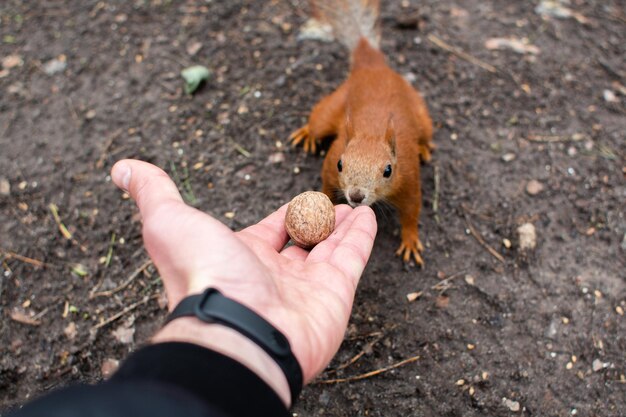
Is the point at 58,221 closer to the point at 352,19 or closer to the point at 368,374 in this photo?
the point at 368,374

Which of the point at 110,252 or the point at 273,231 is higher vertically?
the point at 273,231

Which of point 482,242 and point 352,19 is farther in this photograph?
point 352,19

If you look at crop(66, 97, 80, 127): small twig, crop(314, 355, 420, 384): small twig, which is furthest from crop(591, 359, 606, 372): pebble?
crop(66, 97, 80, 127): small twig

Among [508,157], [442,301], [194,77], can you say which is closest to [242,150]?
[194,77]

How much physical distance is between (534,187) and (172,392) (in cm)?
191

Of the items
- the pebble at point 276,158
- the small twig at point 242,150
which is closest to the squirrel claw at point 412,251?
the pebble at point 276,158

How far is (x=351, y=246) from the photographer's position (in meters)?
1.52

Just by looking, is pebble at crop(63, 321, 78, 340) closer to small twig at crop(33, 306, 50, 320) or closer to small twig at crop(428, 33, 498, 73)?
small twig at crop(33, 306, 50, 320)

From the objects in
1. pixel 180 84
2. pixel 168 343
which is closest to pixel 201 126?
pixel 180 84

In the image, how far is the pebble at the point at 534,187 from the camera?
7.50 feet

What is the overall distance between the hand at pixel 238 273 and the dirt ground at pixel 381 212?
52 cm

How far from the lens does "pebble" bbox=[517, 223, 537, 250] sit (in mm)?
2111

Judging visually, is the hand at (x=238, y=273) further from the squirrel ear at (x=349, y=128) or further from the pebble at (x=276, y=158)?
the pebble at (x=276, y=158)

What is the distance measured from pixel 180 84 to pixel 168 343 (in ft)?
6.20
